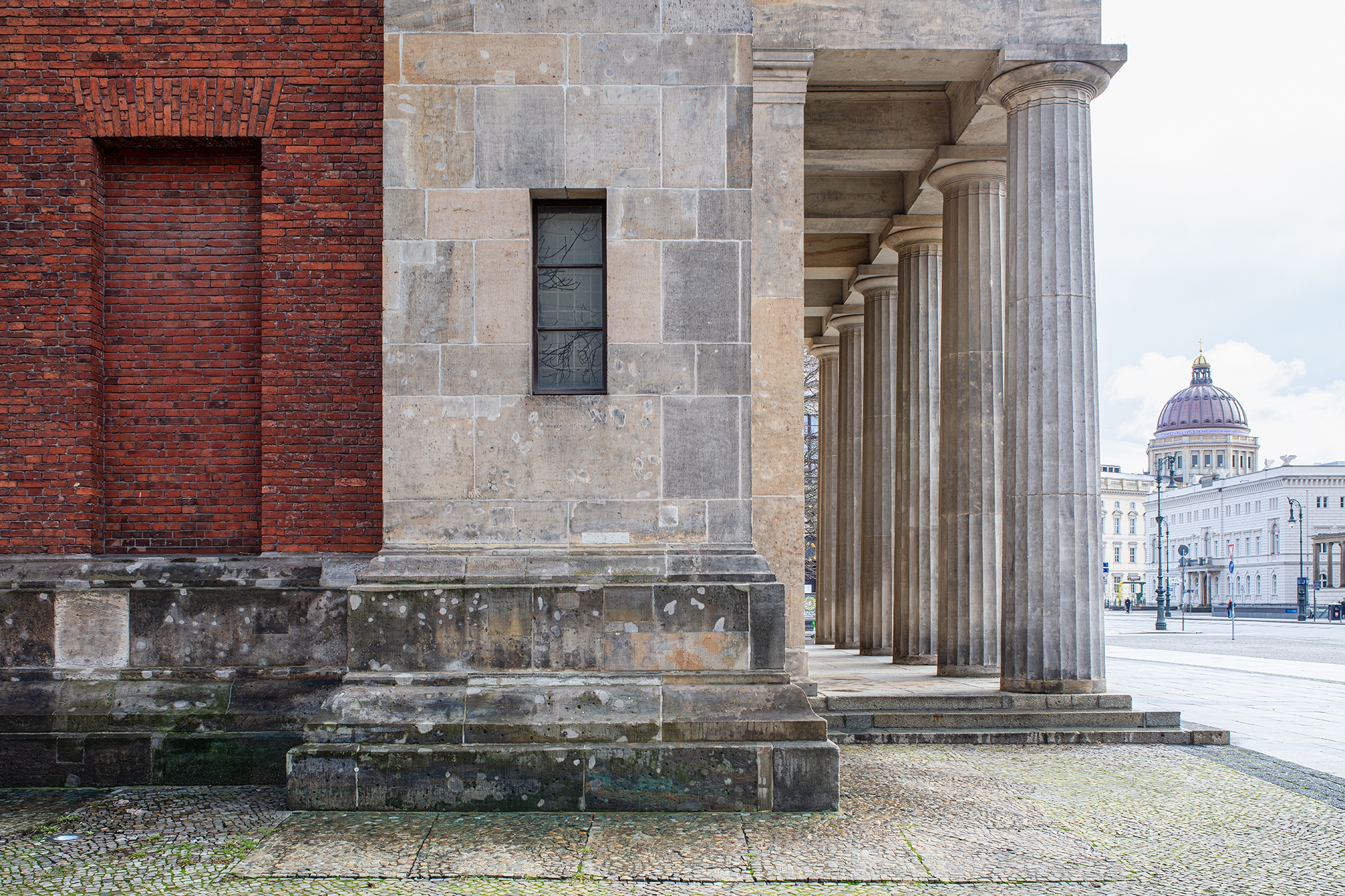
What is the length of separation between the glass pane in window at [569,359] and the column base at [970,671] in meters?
8.70

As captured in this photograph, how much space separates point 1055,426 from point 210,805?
9.94 m

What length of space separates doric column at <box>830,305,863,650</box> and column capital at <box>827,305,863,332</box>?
1.3 inches

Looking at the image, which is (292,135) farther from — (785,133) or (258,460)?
(785,133)

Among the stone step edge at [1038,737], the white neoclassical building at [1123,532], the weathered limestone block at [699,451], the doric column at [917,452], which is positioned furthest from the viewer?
the white neoclassical building at [1123,532]

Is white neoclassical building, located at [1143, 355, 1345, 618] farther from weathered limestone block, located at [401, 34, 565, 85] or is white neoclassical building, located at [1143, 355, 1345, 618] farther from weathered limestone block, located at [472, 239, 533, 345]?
weathered limestone block, located at [401, 34, 565, 85]

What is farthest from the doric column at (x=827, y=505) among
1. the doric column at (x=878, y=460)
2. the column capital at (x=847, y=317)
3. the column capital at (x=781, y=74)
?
the column capital at (x=781, y=74)

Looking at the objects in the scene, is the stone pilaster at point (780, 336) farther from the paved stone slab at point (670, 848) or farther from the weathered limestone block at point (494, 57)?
the paved stone slab at point (670, 848)

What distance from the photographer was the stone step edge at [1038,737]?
11.1 m

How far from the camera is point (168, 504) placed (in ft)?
31.8

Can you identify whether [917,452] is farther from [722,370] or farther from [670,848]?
[670,848]

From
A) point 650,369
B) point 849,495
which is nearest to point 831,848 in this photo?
point 650,369

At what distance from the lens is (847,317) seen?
2425cm

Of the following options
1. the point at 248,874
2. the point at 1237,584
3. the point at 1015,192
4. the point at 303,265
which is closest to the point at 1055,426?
the point at 1015,192

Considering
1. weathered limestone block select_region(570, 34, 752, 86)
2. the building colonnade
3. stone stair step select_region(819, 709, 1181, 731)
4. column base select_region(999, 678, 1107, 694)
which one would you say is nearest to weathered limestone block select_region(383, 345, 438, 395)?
weathered limestone block select_region(570, 34, 752, 86)
